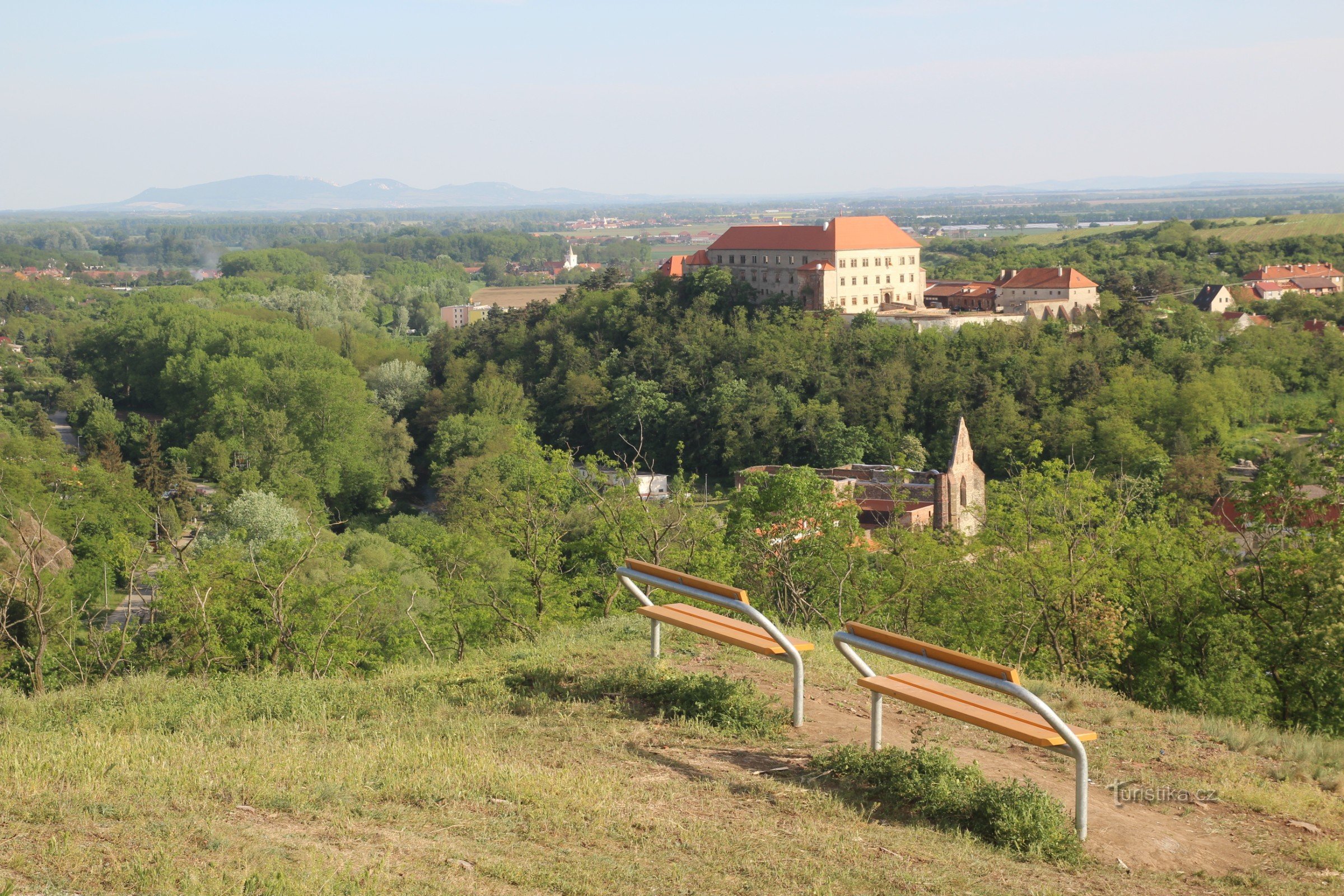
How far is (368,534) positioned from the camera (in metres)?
35.7

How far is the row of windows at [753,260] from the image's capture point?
213 feet

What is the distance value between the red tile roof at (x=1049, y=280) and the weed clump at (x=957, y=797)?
62873mm

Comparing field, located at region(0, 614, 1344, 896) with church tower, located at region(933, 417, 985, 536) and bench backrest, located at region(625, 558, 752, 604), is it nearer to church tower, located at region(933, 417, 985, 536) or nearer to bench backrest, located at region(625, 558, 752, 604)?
bench backrest, located at region(625, 558, 752, 604)

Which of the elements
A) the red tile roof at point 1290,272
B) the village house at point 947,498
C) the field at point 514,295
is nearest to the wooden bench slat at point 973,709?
the village house at point 947,498

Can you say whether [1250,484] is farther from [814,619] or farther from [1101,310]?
[1101,310]

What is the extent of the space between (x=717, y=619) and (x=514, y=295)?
129074 millimetres

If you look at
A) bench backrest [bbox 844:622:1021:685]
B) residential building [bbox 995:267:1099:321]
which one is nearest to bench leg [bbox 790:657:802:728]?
bench backrest [bbox 844:622:1021:685]

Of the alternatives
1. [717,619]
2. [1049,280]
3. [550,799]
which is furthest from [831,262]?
[550,799]

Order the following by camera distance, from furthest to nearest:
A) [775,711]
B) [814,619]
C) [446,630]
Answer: [446,630], [814,619], [775,711]

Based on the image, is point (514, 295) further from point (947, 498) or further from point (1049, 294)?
point (947, 498)

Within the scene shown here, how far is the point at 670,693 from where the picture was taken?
8742mm

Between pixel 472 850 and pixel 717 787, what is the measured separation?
1.71m

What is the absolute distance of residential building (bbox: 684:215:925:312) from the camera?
209 feet

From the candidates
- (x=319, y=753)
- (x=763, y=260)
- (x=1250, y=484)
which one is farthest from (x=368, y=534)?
(x=763, y=260)
